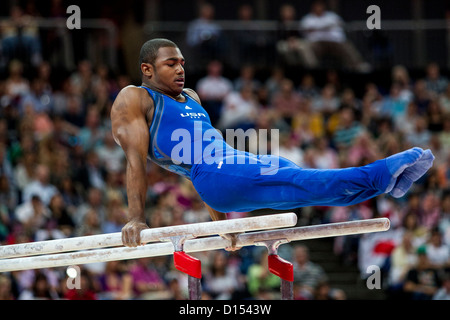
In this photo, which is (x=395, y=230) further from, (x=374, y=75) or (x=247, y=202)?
(x=247, y=202)

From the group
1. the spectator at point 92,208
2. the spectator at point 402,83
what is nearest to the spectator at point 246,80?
the spectator at point 402,83

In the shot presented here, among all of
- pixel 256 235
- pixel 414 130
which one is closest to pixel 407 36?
pixel 414 130

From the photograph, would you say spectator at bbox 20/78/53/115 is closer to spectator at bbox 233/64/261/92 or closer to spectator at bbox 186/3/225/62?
spectator at bbox 186/3/225/62

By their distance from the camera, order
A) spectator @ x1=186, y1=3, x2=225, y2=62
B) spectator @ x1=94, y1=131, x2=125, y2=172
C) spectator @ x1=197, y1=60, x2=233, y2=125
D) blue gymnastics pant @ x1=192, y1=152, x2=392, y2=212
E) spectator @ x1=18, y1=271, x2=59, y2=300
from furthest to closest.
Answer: spectator @ x1=186, y1=3, x2=225, y2=62, spectator @ x1=197, y1=60, x2=233, y2=125, spectator @ x1=94, y1=131, x2=125, y2=172, spectator @ x1=18, y1=271, x2=59, y2=300, blue gymnastics pant @ x1=192, y1=152, x2=392, y2=212

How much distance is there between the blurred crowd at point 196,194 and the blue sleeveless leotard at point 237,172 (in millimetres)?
3289

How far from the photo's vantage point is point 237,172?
15.0 feet

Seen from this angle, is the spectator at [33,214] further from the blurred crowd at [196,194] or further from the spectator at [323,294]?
the spectator at [323,294]

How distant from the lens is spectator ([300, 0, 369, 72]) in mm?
13937

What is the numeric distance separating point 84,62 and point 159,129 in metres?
7.78

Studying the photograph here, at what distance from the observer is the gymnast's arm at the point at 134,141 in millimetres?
4660

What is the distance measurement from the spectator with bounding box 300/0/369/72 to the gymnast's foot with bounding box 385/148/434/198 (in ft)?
32.9

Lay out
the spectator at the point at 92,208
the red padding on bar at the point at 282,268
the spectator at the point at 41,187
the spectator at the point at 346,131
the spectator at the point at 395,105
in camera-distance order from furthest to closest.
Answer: the spectator at the point at 395,105 → the spectator at the point at 346,131 → the spectator at the point at 41,187 → the spectator at the point at 92,208 → the red padding on bar at the point at 282,268

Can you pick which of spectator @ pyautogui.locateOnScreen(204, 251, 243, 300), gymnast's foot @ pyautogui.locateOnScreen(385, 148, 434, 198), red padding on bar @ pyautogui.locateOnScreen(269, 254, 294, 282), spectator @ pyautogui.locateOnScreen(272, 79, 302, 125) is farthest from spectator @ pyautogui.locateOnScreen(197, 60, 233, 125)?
gymnast's foot @ pyautogui.locateOnScreen(385, 148, 434, 198)

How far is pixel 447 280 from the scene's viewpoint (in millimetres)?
9680
